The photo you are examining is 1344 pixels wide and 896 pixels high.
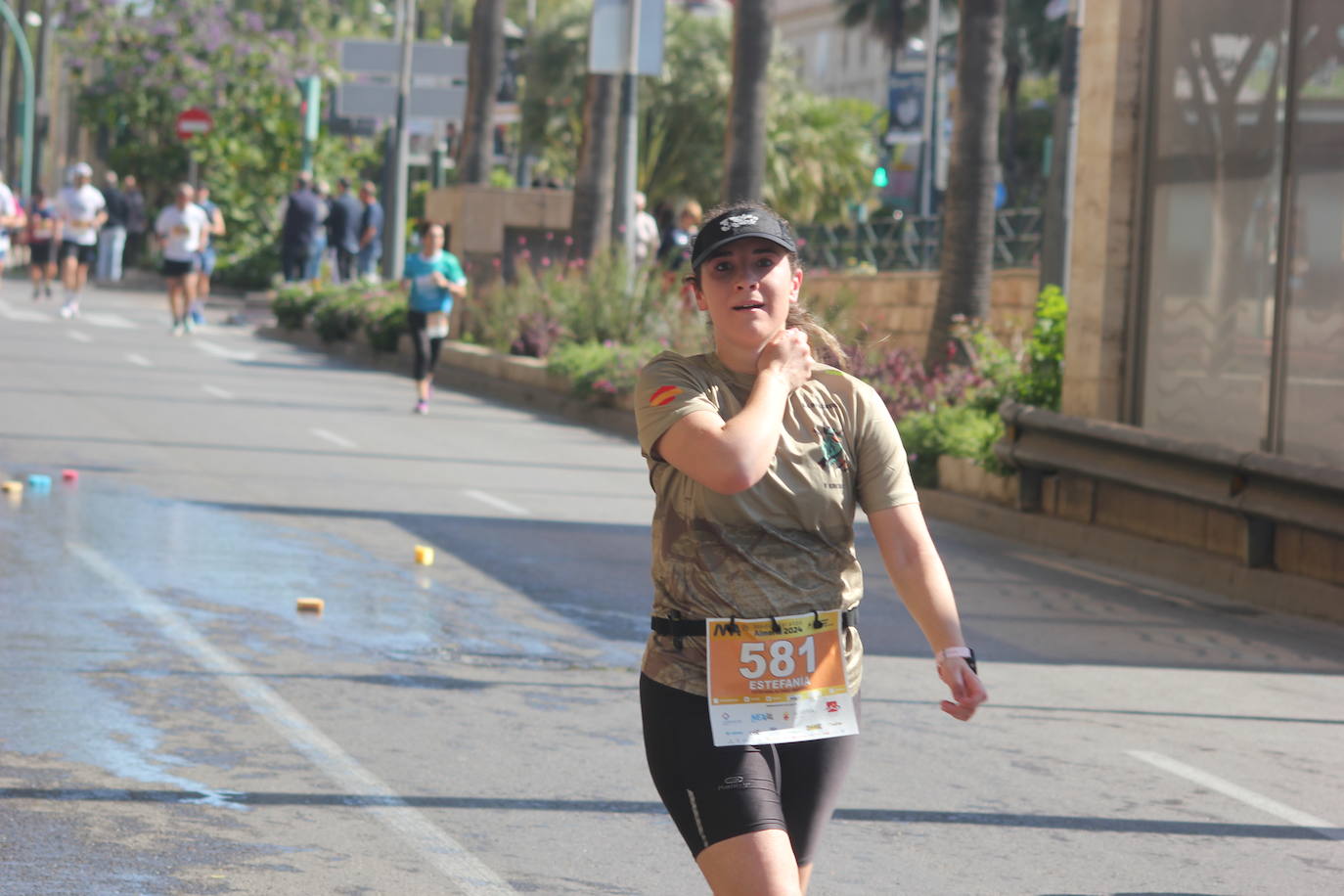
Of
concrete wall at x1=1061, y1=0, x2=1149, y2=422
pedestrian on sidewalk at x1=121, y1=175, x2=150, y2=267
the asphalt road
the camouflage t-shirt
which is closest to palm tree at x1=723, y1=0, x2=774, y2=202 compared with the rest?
concrete wall at x1=1061, y1=0, x2=1149, y2=422

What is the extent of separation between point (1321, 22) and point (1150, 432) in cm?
263

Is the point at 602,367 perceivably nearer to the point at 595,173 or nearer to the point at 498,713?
the point at 595,173

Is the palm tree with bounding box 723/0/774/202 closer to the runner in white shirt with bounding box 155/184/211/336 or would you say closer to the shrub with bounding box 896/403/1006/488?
the shrub with bounding box 896/403/1006/488

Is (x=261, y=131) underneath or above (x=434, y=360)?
above

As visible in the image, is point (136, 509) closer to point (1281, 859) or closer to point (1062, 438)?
point (1062, 438)

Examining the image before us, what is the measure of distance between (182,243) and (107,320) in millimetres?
3859

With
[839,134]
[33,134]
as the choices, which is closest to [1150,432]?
[839,134]

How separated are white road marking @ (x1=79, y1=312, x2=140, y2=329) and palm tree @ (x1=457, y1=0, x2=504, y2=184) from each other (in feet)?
17.8

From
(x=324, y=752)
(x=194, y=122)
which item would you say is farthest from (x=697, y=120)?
(x=324, y=752)

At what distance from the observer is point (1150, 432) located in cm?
1328

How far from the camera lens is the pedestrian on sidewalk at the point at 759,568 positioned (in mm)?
3785

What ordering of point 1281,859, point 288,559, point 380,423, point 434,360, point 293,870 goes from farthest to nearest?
1. point 434,360
2. point 380,423
3. point 288,559
4. point 1281,859
5. point 293,870

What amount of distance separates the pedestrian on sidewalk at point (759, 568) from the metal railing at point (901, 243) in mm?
19795

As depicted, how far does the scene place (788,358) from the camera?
387 cm
